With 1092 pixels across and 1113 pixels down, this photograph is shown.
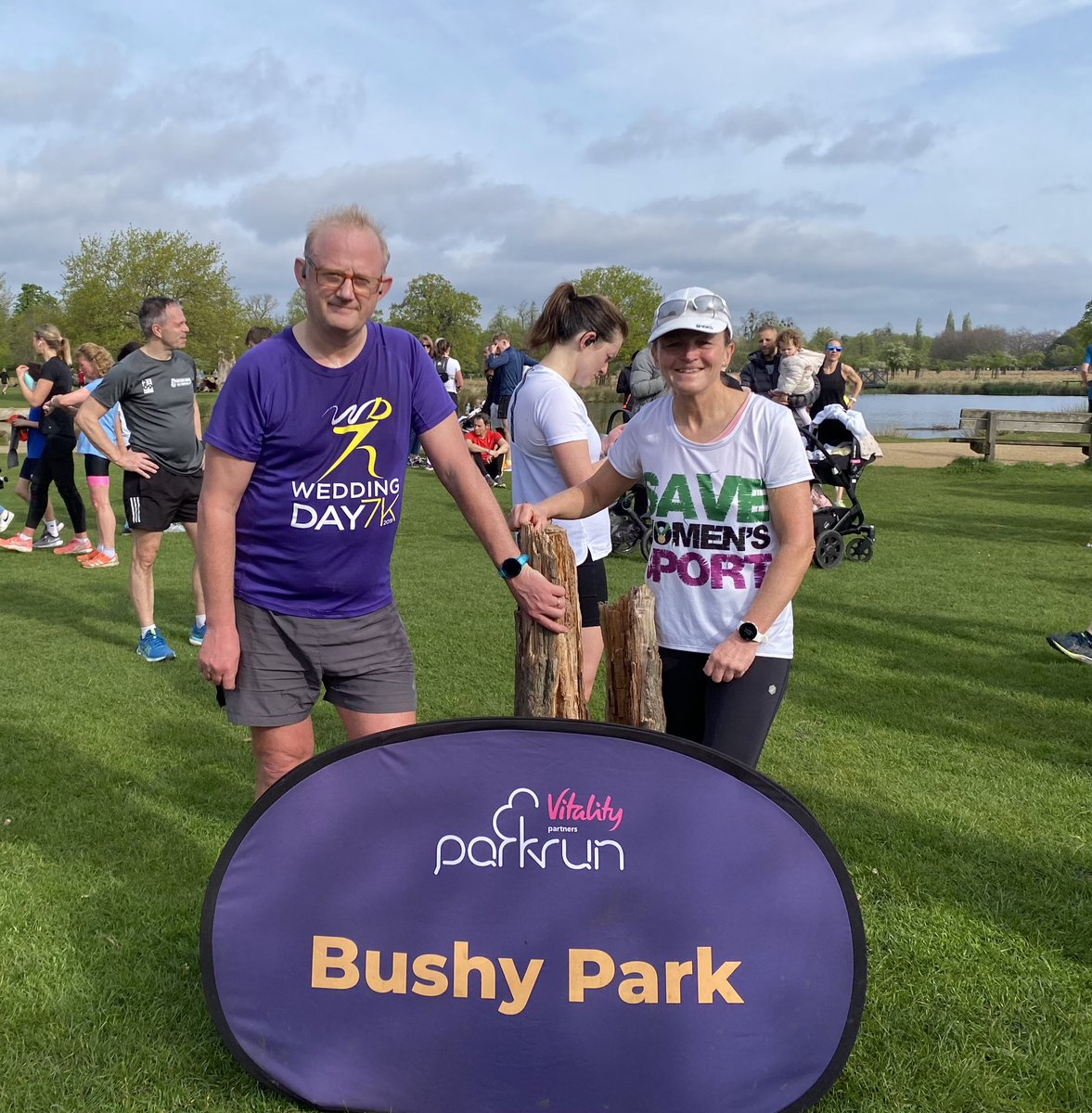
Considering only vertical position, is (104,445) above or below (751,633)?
above

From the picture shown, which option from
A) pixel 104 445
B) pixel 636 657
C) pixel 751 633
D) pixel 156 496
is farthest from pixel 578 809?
pixel 104 445

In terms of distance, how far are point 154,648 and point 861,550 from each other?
22.2 ft

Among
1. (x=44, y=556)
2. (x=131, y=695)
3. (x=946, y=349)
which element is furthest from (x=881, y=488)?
(x=946, y=349)

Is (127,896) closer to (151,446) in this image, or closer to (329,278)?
(329,278)

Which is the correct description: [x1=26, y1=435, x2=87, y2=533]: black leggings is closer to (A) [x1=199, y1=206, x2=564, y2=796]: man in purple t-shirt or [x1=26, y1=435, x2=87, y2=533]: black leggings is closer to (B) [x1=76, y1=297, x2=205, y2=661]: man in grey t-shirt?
(B) [x1=76, y1=297, x2=205, y2=661]: man in grey t-shirt

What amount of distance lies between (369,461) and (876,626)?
18.3 ft

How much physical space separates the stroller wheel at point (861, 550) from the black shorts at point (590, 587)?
6.62m

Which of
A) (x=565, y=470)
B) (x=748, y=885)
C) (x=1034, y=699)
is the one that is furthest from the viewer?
(x=1034, y=699)

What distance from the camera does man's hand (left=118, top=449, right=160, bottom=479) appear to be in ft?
21.3

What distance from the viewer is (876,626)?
297 inches

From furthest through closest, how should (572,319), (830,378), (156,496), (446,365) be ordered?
1. (446,365)
2. (830,378)
3. (156,496)
4. (572,319)

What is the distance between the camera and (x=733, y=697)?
2818 mm

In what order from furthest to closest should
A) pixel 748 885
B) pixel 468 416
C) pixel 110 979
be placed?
1. pixel 468 416
2. pixel 110 979
3. pixel 748 885

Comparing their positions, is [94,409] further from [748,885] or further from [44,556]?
[748,885]
